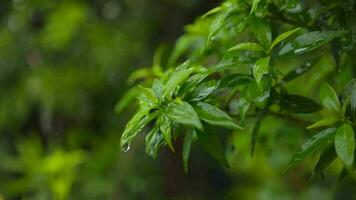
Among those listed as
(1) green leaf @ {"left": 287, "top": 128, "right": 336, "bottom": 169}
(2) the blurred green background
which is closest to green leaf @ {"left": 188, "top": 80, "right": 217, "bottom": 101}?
(1) green leaf @ {"left": 287, "top": 128, "right": 336, "bottom": 169}

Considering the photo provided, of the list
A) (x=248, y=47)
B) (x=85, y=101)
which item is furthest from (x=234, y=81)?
(x=85, y=101)

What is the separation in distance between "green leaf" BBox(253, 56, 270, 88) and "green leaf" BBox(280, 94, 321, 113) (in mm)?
117

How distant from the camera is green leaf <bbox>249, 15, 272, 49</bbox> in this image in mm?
760

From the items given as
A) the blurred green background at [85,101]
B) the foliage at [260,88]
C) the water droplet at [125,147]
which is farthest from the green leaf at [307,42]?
the blurred green background at [85,101]

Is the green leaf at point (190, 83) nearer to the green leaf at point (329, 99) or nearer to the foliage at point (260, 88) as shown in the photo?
the foliage at point (260, 88)

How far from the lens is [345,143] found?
0.64 metres

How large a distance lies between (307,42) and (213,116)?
0.15 metres

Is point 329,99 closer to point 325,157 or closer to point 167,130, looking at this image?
point 325,157

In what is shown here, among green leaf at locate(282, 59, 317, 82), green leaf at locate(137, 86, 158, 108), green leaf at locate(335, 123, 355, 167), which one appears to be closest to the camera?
green leaf at locate(335, 123, 355, 167)

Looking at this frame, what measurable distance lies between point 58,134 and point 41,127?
118mm

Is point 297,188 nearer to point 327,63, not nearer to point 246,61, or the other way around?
point 327,63

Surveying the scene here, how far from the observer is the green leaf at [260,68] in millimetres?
684

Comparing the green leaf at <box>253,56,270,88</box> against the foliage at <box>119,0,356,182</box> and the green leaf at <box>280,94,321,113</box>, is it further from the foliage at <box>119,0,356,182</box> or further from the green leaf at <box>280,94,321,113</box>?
the green leaf at <box>280,94,321,113</box>

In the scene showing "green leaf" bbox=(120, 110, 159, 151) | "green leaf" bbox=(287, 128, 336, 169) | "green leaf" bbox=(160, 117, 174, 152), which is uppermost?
"green leaf" bbox=(120, 110, 159, 151)
